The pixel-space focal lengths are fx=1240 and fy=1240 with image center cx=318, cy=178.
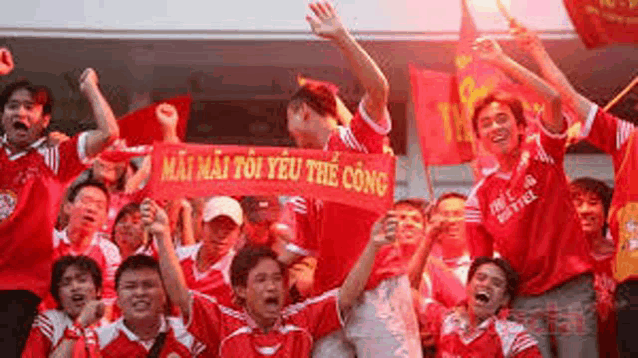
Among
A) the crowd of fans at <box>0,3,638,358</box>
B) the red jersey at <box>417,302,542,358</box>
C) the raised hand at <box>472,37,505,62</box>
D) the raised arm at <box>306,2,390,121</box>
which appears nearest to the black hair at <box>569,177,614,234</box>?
the crowd of fans at <box>0,3,638,358</box>

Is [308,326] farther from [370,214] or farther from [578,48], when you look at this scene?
[578,48]

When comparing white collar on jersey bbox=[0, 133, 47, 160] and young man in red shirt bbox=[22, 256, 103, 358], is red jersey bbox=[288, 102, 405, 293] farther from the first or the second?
white collar on jersey bbox=[0, 133, 47, 160]

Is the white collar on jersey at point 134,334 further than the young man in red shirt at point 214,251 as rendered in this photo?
No

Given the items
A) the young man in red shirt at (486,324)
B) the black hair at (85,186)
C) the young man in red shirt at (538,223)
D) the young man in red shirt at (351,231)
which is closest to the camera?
the young man in red shirt at (351,231)

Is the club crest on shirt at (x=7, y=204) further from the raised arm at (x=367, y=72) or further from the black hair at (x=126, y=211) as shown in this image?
the raised arm at (x=367, y=72)

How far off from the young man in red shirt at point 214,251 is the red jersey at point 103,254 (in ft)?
1.07

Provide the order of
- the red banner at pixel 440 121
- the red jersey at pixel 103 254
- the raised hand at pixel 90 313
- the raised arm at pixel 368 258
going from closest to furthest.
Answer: the raised arm at pixel 368 258
the raised hand at pixel 90 313
the red jersey at pixel 103 254
the red banner at pixel 440 121

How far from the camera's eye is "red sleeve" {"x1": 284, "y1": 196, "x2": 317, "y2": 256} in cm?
496

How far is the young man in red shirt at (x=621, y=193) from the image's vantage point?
16.5ft

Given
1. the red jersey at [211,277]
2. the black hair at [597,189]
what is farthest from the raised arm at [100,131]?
the black hair at [597,189]

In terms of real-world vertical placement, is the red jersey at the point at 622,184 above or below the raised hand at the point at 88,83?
below

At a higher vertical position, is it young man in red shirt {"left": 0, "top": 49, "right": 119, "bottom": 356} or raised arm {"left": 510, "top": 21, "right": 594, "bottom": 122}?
raised arm {"left": 510, "top": 21, "right": 594, "bottom": 122}

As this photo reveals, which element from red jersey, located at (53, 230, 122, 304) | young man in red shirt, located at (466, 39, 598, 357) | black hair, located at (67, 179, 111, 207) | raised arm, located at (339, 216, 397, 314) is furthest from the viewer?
black hair, located at (67, 179, 111, 207)

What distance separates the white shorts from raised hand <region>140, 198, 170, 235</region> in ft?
2.45
